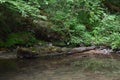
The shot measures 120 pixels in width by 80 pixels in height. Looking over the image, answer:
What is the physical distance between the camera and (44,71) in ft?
31.8

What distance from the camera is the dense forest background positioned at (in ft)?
41.0

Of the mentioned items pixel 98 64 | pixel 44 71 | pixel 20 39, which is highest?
pixel 20 39

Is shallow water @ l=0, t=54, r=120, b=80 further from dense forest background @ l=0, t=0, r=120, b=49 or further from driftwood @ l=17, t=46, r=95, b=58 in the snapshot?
dense forest background @ l=0, t=0, r=120, b=49

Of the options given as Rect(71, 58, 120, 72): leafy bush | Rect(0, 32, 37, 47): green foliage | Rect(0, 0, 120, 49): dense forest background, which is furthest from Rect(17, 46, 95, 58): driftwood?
Rect(71, 58, 120, 72): leafy bush

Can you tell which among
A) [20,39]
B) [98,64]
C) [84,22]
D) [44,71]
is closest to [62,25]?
[84,22]

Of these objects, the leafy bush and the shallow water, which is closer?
the shallow water

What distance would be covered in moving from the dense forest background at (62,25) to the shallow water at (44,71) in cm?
173

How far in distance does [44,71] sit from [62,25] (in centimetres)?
436

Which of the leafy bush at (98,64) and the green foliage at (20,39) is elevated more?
the green foliage at (20,39)

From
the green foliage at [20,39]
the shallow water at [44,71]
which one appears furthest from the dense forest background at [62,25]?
the shallow water at [44,71]

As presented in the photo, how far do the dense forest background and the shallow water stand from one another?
173cm

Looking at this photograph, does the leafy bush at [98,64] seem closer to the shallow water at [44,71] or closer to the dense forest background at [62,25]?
the shallow water at [44,71]

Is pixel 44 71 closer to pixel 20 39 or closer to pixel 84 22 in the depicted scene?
pixel 20 39

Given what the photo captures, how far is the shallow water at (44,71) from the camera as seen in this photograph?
8961 millimetres
